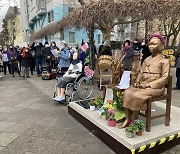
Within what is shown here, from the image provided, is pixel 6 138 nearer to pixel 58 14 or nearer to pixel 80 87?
pixel 80 87

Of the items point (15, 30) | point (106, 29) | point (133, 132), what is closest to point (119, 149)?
point (133, 132)

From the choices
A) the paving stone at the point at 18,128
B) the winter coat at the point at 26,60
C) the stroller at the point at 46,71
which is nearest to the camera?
the paving stone at the point at 18,128

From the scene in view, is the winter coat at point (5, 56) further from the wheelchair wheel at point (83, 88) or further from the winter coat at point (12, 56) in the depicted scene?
the wheelchair wheel at point (83, 88)

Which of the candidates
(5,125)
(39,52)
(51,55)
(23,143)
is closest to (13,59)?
(39,52)

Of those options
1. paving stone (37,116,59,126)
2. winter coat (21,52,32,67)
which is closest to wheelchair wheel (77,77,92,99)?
paving stone (37,116,59,126)

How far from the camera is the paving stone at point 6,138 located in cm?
364

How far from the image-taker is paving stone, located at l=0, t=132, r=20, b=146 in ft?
11.9

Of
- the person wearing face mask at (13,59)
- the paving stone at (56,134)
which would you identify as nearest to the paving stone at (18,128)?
the paving stone at (56,134)

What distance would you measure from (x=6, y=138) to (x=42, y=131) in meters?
0.64

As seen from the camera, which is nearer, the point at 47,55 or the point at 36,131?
the point at 36,131

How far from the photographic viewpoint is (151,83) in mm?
3367

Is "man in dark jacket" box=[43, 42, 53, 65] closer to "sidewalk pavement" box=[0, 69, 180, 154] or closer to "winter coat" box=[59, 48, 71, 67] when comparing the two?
"winter coat" box=[59, 48, 71, 67]

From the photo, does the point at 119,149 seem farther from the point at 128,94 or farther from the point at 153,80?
the point at 153,80

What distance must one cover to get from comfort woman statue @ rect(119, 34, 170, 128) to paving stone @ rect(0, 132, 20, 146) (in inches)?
75.4
